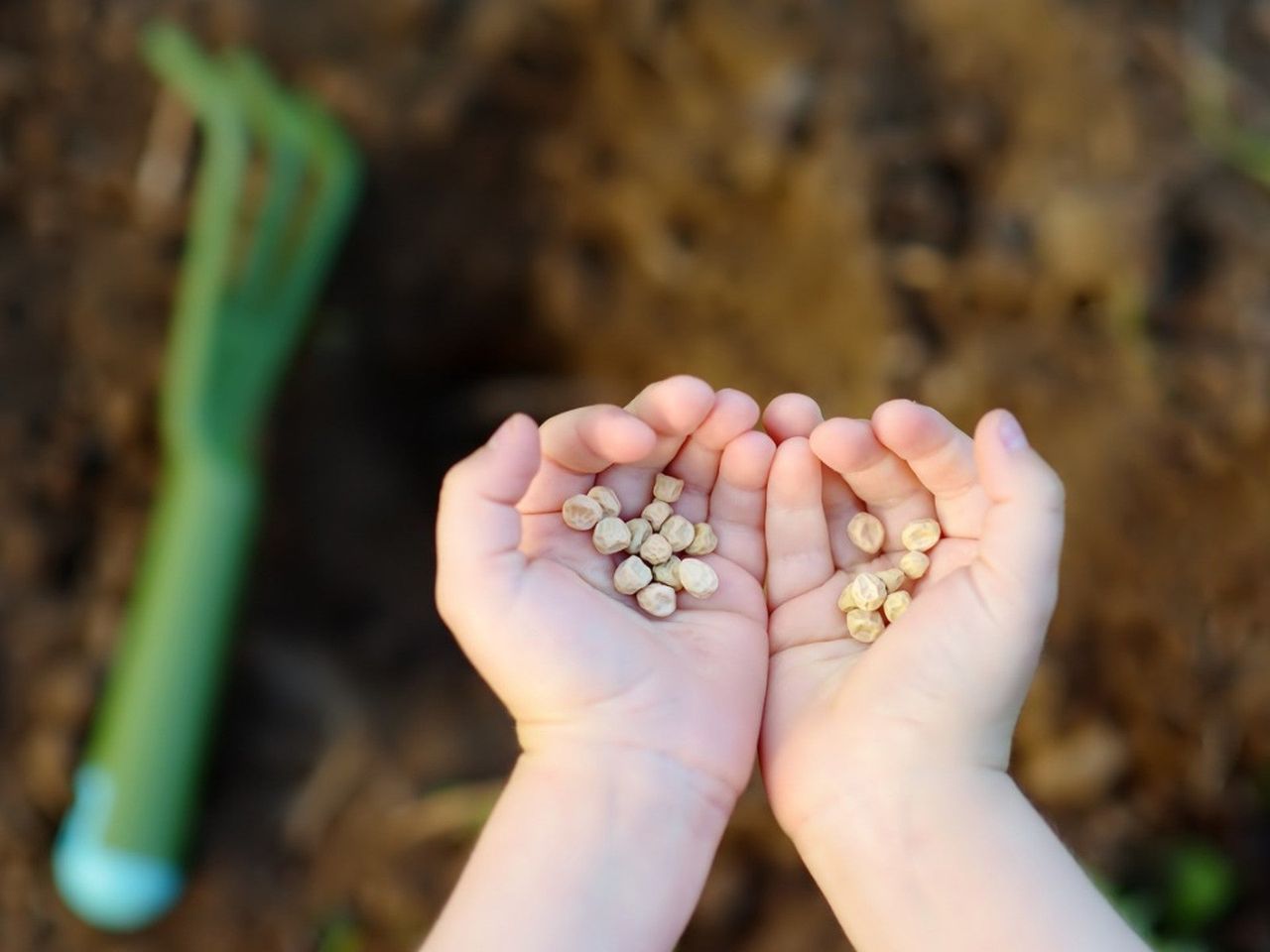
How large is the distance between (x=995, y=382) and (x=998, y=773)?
2.14ft

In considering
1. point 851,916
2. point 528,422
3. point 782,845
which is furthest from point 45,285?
point 851,916

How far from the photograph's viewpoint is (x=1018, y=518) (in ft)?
2.34

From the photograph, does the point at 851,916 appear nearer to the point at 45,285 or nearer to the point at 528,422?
the point at 528,422

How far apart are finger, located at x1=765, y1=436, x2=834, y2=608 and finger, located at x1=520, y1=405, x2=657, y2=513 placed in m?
0.11

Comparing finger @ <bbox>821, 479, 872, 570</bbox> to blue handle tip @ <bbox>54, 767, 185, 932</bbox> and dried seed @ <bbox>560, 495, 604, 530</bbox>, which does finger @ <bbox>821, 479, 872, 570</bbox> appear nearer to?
dried seed @ <bbox>560, 495, 604, 530</bbox>

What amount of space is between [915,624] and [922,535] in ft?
0.22

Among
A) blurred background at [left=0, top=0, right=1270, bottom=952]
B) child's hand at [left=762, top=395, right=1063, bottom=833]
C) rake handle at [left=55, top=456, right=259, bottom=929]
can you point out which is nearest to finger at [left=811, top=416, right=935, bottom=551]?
child's hand at [left=762, top=395, right=1063, bottom=833]

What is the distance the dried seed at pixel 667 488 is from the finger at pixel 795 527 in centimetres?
7

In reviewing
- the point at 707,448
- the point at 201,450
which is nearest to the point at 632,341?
the point at 201,450

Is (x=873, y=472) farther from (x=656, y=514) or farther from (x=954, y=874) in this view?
(x=954, y=874)

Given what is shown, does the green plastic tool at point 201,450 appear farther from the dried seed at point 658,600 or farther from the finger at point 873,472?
the finger at point 873,472

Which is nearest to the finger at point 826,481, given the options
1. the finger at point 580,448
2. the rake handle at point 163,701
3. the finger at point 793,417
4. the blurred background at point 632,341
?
the finger at point 793,417

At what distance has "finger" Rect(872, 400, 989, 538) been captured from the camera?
28.7 inches

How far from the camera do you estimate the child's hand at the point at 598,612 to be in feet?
2.40
